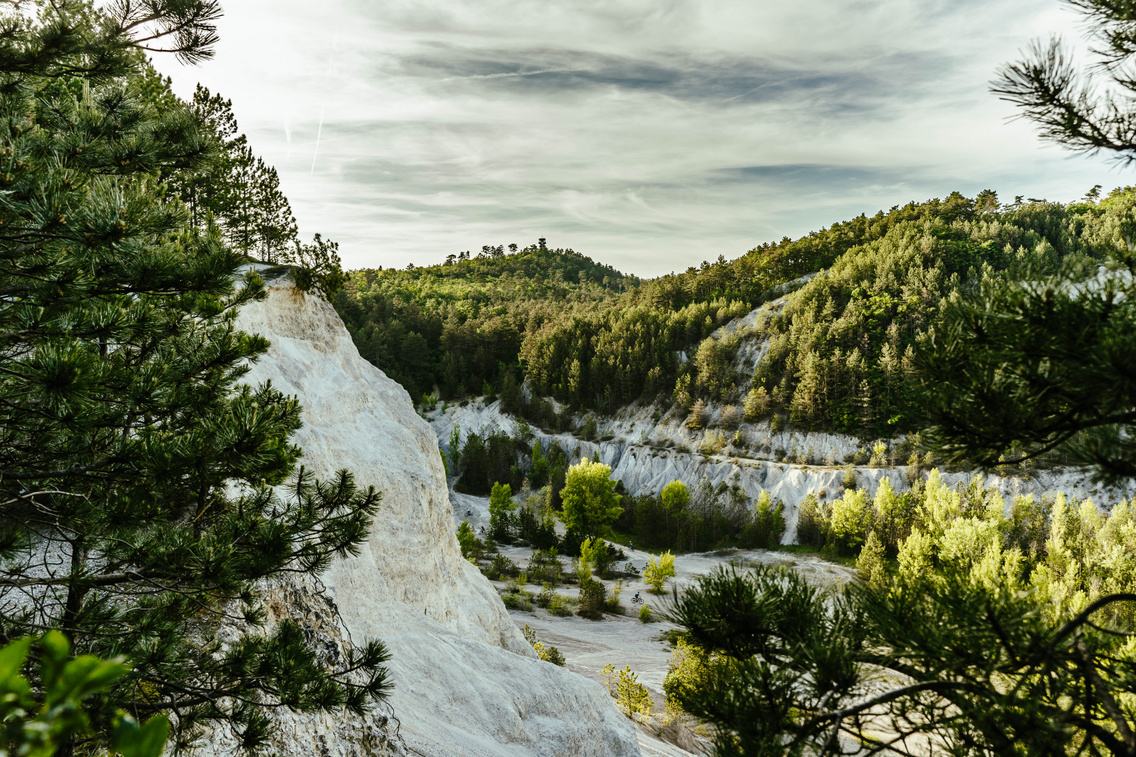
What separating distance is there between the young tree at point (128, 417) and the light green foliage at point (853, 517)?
139 feet

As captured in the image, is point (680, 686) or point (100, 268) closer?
point (680, 686)

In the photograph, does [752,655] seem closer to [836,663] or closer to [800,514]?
[836,663]

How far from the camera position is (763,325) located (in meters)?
66.2

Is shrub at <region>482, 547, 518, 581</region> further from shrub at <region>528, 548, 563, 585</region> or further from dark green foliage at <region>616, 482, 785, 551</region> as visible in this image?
dark green foliage at <region>616, 482, 785, 551</region>

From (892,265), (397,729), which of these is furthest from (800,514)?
(397,729)

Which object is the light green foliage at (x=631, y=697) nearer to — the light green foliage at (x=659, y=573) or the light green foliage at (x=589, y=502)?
the light green foliage at (x=659, y=573)

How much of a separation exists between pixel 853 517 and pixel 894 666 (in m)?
42.9

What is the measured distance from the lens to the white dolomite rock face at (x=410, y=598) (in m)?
9.99

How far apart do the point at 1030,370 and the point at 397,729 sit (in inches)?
331

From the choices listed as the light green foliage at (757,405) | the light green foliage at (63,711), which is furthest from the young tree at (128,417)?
the light green foliage at (757,405)

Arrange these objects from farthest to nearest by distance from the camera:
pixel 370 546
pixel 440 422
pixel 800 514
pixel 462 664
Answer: pixel 440 422
pixel 800 514
pixel 370 546
pixel 462 664

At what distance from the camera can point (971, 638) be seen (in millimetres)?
3156

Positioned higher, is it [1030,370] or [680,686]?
[1030,370]

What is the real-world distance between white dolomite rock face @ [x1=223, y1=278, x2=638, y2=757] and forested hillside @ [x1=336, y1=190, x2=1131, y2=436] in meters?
42.3
